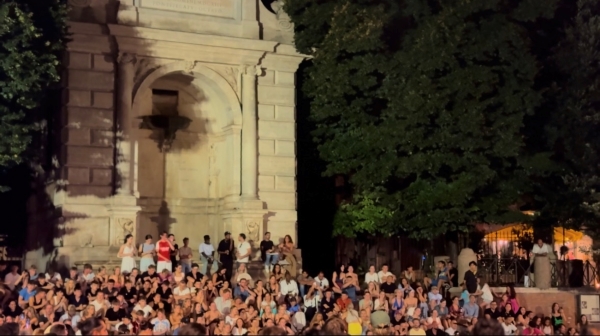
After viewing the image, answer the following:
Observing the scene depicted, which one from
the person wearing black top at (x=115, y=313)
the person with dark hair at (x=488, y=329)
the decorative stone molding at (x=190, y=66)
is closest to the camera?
the person with dark hair at (x=488, y=329)

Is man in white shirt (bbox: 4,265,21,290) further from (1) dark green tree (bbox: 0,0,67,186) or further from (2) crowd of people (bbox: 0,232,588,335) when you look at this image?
(1) dark green tree (bbox: 0,0,67,186)

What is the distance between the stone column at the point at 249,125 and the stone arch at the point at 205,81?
9.9 inches

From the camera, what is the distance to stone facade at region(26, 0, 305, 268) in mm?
25344

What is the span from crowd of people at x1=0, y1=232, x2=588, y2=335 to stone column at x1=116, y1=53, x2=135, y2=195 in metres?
2.02

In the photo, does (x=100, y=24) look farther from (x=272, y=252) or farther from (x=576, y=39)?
(x=576, y=39)

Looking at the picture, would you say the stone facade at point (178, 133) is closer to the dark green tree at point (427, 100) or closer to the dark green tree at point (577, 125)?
the dark green tree at point (427, 100)

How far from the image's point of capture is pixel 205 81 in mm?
27969

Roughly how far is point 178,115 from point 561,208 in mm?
12311

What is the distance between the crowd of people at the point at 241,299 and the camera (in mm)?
19328

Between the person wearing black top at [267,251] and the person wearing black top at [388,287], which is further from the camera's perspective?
the person wearing black top at [267,251]

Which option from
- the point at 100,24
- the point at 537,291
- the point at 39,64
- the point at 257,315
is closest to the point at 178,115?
the point at 100,24

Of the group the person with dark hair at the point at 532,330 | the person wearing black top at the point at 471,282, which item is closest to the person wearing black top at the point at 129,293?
the person wearing black top at the point at 471,282

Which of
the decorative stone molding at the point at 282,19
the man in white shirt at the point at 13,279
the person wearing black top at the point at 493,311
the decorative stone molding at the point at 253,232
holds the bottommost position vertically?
the person wearing black top at the point at 493,311

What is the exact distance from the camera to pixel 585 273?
29141mm
